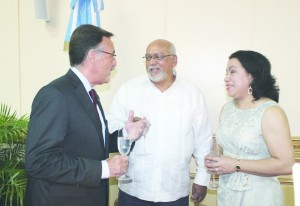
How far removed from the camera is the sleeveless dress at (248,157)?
5.95ft

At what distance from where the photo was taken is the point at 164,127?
89.9 inches

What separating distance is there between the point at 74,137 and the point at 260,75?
1.16m

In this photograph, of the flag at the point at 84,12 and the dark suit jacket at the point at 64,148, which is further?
the flag at the point at 84,12

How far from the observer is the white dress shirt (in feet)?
7.38

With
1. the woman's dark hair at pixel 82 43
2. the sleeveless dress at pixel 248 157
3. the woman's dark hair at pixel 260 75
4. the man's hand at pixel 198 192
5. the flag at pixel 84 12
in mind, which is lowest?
the man's hand at pixel 198 192

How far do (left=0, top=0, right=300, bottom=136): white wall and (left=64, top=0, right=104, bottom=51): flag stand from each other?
0.95ft

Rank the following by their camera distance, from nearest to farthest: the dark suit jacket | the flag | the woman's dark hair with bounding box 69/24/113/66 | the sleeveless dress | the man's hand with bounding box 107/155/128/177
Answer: the dark suit jacket
the man's hand with bounding box 107/155/128/177
the woman's dark hair with bounding box 69/24/113/66
the sleeveless dress
the flag

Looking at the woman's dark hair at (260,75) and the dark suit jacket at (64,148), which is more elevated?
the woman's dark hair at (260,75)

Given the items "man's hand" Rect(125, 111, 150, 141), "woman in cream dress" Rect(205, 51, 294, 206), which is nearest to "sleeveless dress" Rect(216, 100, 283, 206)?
"woman in cream dress" Rect(205, 51, 294, 206)

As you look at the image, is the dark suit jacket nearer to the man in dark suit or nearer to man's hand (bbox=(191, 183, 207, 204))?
the man in dark suit

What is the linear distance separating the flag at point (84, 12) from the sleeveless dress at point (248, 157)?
69.2 inches

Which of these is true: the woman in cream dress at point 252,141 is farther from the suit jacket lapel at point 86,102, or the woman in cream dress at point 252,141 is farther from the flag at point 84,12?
the flag at point 84,12

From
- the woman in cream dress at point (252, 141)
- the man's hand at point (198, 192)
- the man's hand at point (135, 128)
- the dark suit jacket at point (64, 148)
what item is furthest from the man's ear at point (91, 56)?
the man's hand at point (198, 192)

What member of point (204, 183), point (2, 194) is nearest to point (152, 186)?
point (204, 183)
